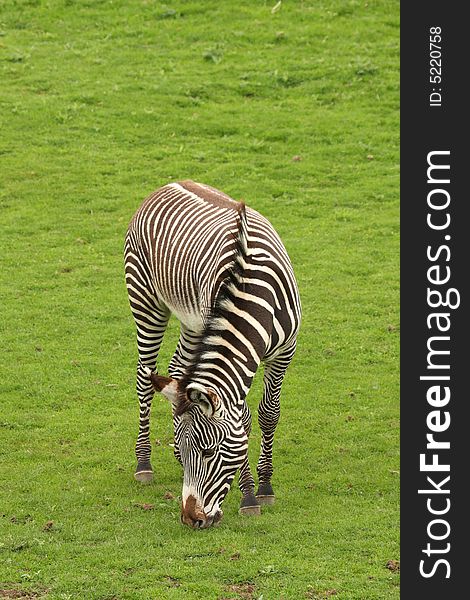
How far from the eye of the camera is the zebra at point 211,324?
867cm

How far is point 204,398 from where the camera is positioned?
8.53m

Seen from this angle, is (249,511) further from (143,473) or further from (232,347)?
(232,347)

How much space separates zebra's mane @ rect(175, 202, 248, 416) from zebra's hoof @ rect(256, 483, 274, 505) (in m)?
1.76

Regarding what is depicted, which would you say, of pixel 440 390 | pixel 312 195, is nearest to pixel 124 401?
pixel 440 390

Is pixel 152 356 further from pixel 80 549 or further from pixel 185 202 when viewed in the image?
pixel 80 549

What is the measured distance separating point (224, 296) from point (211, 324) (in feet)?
0.89

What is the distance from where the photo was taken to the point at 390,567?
8523 millimetres

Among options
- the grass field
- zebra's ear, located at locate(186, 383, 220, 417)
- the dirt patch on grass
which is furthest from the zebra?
the dirt patch on grass

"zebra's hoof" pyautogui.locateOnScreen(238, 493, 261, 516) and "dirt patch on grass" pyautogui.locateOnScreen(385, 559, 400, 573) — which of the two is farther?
"zebra's hoof" pyautogui.locateOnScreen(238, 493, 261, 516)

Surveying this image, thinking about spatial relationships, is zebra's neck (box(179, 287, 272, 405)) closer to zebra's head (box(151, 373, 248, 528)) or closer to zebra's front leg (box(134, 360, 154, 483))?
zebra's head (box(151, 373, 248, 528))

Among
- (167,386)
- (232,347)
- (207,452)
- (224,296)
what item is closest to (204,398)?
(167,386)

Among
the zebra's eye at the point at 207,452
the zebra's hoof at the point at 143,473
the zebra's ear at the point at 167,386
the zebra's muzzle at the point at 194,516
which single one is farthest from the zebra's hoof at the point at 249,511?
the zebra's ear at the point at 167,386

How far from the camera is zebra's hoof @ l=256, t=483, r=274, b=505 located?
10.0m

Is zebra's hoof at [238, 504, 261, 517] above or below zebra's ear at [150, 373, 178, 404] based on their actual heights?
below
